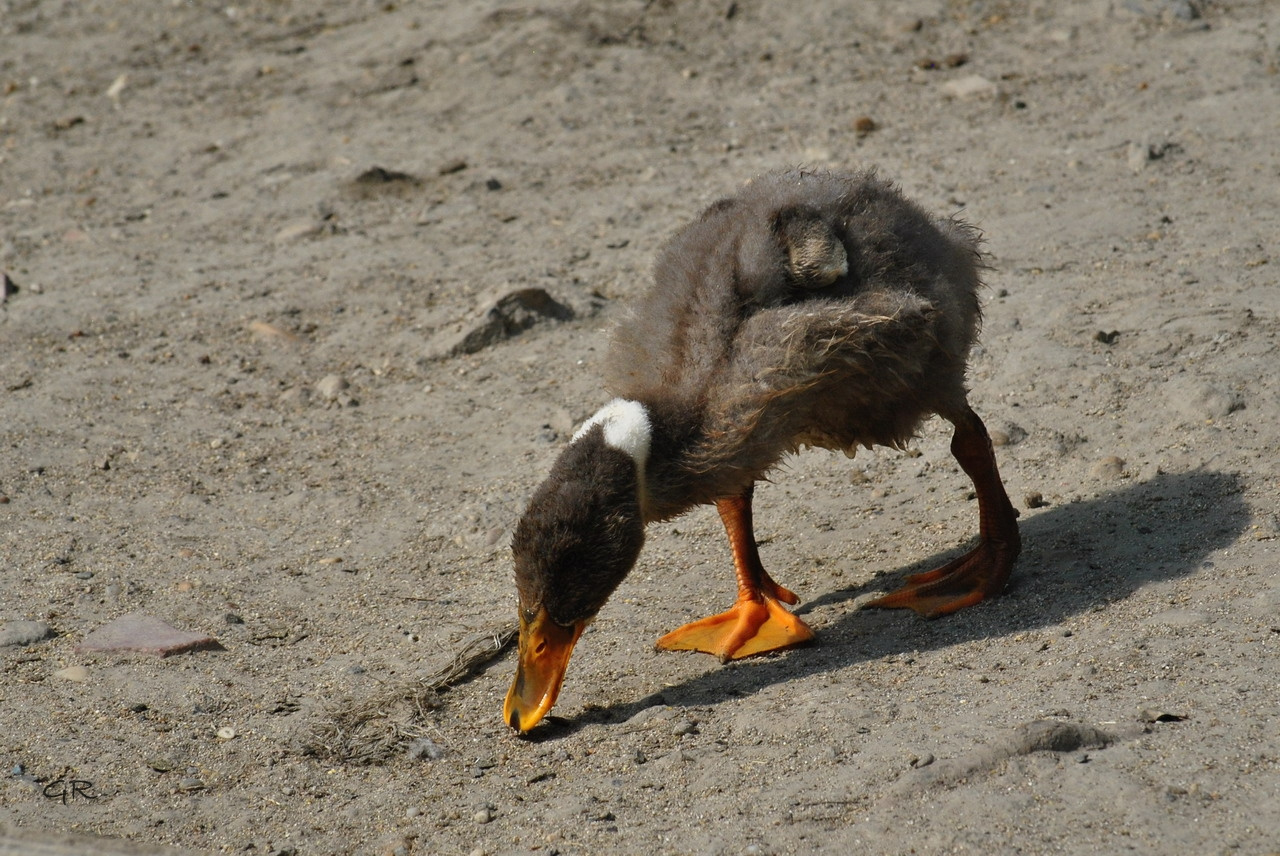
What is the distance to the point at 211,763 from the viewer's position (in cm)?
432

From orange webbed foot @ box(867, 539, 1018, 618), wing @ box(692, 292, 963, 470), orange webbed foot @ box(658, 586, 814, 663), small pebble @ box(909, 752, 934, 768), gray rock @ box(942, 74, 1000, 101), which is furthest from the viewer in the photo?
gray rock @ box(942, 74, 1000, 101)

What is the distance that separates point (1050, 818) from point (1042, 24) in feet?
27.3

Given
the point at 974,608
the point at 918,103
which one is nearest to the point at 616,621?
the point at 974,608

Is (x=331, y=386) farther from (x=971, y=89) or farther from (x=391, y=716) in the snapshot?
(x=971, y=89)

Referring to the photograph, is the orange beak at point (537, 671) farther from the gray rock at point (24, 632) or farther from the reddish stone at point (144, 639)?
the gray rock at point (24, 632)

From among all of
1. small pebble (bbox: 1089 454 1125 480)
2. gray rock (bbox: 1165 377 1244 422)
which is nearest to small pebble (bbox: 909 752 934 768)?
small pebble (bbox: 1089 454 1125 480)

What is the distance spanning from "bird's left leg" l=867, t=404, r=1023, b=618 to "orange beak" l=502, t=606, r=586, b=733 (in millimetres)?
1455

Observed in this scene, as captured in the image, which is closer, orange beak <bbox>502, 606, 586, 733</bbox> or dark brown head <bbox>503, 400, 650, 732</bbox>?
dark brown head <bbox>503, 400, 650, 732</bbox>

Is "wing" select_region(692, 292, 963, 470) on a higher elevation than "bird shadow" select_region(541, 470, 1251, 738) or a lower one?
higher

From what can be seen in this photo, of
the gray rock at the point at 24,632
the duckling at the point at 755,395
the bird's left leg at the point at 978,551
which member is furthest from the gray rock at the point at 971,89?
the gray rock at the point at 24,632

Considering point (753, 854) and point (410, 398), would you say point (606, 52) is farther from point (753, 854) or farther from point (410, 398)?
point (753, 854)

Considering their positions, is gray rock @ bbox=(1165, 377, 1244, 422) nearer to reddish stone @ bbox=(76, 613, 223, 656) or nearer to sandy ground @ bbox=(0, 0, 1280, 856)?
sandy ground @ bbox=(0, 0, 1280, 856)

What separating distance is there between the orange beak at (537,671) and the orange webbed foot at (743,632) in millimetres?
740

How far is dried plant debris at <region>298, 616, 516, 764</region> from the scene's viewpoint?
4.40 meters
